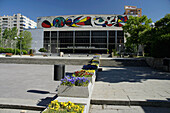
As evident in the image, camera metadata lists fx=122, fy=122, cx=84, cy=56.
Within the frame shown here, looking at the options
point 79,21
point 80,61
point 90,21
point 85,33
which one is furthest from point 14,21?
point 80,61

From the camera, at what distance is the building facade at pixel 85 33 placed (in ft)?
213

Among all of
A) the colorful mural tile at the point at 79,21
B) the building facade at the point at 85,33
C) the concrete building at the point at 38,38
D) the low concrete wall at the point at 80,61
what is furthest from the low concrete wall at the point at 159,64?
Answer: the concrete building at the point at 38,38

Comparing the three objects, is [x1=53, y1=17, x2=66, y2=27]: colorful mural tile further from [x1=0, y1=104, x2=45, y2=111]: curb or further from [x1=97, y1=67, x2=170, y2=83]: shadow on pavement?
[x1=0, y1=104, x2=45, y2=111]: curb

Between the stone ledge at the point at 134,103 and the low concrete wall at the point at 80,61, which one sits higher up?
the low concrete wall at the point at 80,61

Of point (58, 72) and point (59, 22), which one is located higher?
point (59, 22)

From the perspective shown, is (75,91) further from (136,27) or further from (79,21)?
(79,21)

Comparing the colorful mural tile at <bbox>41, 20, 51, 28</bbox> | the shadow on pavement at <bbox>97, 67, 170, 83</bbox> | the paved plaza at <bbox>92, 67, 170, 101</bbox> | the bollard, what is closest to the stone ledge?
the paved plaza at <bbox>92, 67, 170, 101</bbox>

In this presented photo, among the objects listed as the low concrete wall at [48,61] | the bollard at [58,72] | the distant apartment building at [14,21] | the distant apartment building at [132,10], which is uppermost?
the distant apartment building at [132,10]

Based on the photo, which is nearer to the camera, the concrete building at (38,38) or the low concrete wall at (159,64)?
the low concrete wall at (159,64)

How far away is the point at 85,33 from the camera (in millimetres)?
67000

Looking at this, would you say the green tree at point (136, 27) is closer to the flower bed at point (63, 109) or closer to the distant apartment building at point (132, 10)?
the flower bed at point (63, 109)

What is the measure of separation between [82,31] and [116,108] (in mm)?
64723

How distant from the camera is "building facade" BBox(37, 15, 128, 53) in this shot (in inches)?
2559

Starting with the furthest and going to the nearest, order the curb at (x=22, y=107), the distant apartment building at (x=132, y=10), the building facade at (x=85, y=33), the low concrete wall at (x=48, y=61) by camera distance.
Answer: the distant apartment building at (x=132, y=10), the building facade at (x=85, y=33), the low concrete wall at (x=48, y=61), the curb at (x=22, y=107)
